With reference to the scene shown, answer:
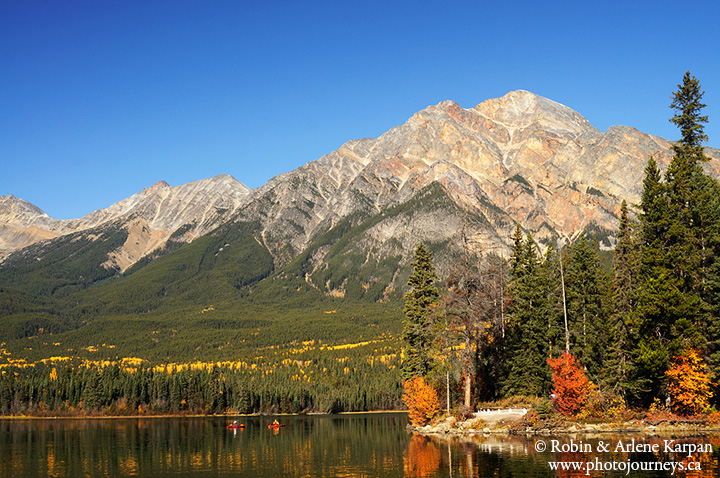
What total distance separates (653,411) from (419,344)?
103 feet

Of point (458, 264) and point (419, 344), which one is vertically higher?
point (458, 264)

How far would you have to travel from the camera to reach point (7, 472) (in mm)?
65062

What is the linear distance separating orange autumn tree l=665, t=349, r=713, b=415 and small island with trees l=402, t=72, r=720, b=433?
12 cm

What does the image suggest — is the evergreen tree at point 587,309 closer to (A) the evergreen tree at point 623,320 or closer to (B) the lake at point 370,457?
(A) the evergreen tree at point 623,320

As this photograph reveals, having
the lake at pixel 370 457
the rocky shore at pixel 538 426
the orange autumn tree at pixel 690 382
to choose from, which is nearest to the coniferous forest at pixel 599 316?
the orange autumn tree at pixel 690 382

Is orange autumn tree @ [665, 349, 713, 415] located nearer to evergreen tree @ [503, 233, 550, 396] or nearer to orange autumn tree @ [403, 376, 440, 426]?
evergreen tree @ [503, 233, 550, 396]

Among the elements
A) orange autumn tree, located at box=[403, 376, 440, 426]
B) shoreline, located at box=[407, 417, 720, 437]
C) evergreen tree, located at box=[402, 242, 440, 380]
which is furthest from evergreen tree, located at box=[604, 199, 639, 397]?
evergreen tree, located at box=[402, 242, 440, 380]

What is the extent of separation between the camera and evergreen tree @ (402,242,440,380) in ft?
283

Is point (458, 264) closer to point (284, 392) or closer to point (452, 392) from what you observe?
point (452, 392)

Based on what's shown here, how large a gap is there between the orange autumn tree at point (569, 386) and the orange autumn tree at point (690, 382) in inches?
372

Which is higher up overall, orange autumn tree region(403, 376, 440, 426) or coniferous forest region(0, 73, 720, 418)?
coniferous forest region(0, 73, 720, 418)

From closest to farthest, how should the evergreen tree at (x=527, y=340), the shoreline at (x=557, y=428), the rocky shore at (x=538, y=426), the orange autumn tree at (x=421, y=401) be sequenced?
the shoreline at (x=557, y=428), the rocky shore at (x=538, y=426), the evergreen tree at (x=527, y=340), the orange autumn tree at (x=421, y=401)

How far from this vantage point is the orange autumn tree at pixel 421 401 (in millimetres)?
81312

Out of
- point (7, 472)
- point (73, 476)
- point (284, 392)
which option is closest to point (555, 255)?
point (73, 476)
